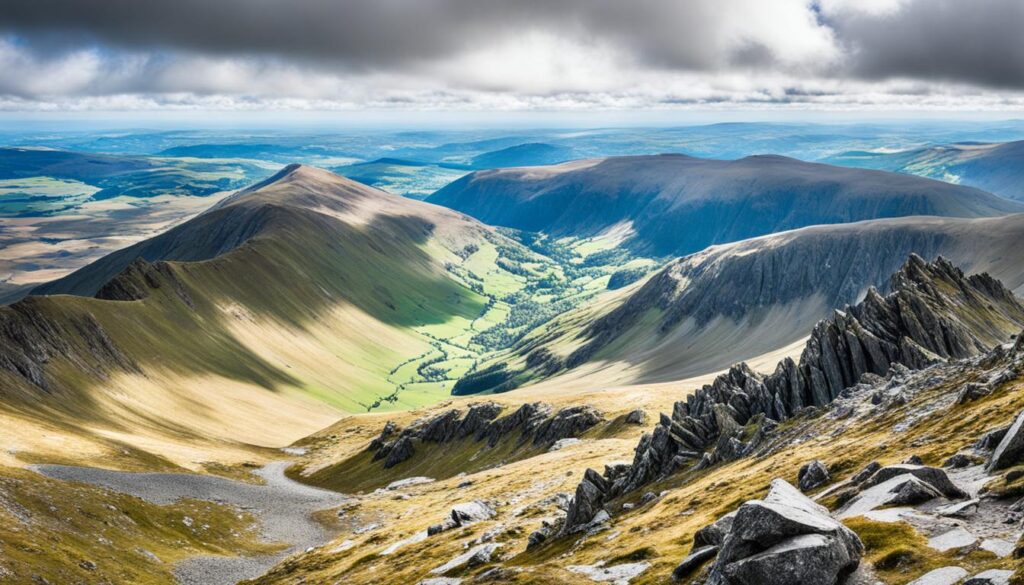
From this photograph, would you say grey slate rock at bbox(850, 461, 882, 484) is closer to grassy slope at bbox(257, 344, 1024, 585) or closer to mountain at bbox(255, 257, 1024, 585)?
mountain at bbox(255, 257, 1024, 585)

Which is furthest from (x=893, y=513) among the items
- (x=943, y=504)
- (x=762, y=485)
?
(x=762, y=485)

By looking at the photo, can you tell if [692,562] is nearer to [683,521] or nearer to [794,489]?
[794,489]

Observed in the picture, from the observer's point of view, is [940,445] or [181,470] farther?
[181,470]

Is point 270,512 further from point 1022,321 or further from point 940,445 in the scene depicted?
point 1022,321

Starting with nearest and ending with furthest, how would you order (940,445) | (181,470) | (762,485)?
(940,445), (762,485), (181,470)

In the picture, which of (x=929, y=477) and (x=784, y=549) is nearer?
(x=784, y=549)

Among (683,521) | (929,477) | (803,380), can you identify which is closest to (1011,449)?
(929,477)

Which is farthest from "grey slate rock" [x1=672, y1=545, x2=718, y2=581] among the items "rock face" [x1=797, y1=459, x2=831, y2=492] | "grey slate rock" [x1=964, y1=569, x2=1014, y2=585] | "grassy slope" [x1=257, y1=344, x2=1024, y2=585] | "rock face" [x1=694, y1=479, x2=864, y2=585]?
"rock face" [x1=797, y1=459, x2=831, y2=492]
